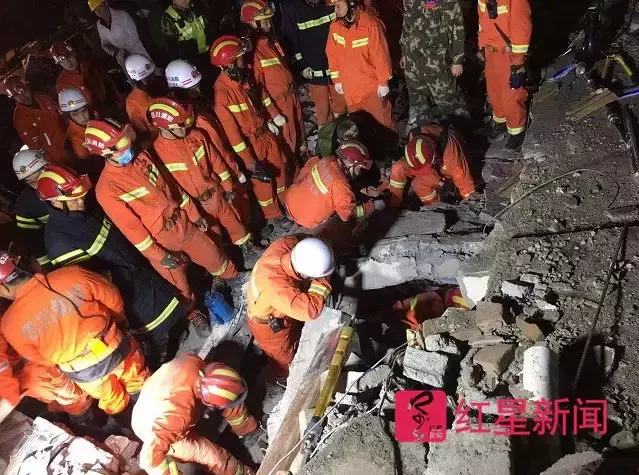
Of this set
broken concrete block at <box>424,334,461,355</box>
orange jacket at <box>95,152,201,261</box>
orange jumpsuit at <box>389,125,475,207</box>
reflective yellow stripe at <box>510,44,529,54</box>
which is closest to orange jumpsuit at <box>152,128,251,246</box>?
orange jacket at <box>95,152,201,261</box>

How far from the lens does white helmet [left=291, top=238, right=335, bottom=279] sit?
3891 mm

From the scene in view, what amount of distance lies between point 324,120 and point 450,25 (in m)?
2.30

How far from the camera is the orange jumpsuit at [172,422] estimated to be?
359 cm

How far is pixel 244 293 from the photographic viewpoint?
5566 millimetres

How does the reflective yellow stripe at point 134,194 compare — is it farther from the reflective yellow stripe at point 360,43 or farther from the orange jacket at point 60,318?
the reflective yellow stripe at point 360,43

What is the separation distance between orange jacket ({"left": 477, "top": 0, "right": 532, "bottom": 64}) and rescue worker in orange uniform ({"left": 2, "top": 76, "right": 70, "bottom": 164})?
5.45 meters

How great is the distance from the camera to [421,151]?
4770 millimetres

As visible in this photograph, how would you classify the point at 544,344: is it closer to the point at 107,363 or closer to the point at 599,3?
the point at 107,363

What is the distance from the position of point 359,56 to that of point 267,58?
1.16 metres

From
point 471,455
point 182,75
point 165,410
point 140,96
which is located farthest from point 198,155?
point 471,455

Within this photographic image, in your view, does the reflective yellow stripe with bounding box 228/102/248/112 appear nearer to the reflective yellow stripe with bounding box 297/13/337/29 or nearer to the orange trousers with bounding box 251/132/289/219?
the orange trousers with bounding box 251/132/289/219

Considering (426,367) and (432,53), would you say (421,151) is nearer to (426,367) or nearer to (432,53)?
(432,53)

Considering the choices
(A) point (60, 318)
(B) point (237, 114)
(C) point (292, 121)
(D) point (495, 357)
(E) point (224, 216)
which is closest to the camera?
(D) point (495, 357)

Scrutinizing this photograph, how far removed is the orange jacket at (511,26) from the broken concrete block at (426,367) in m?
3.59
